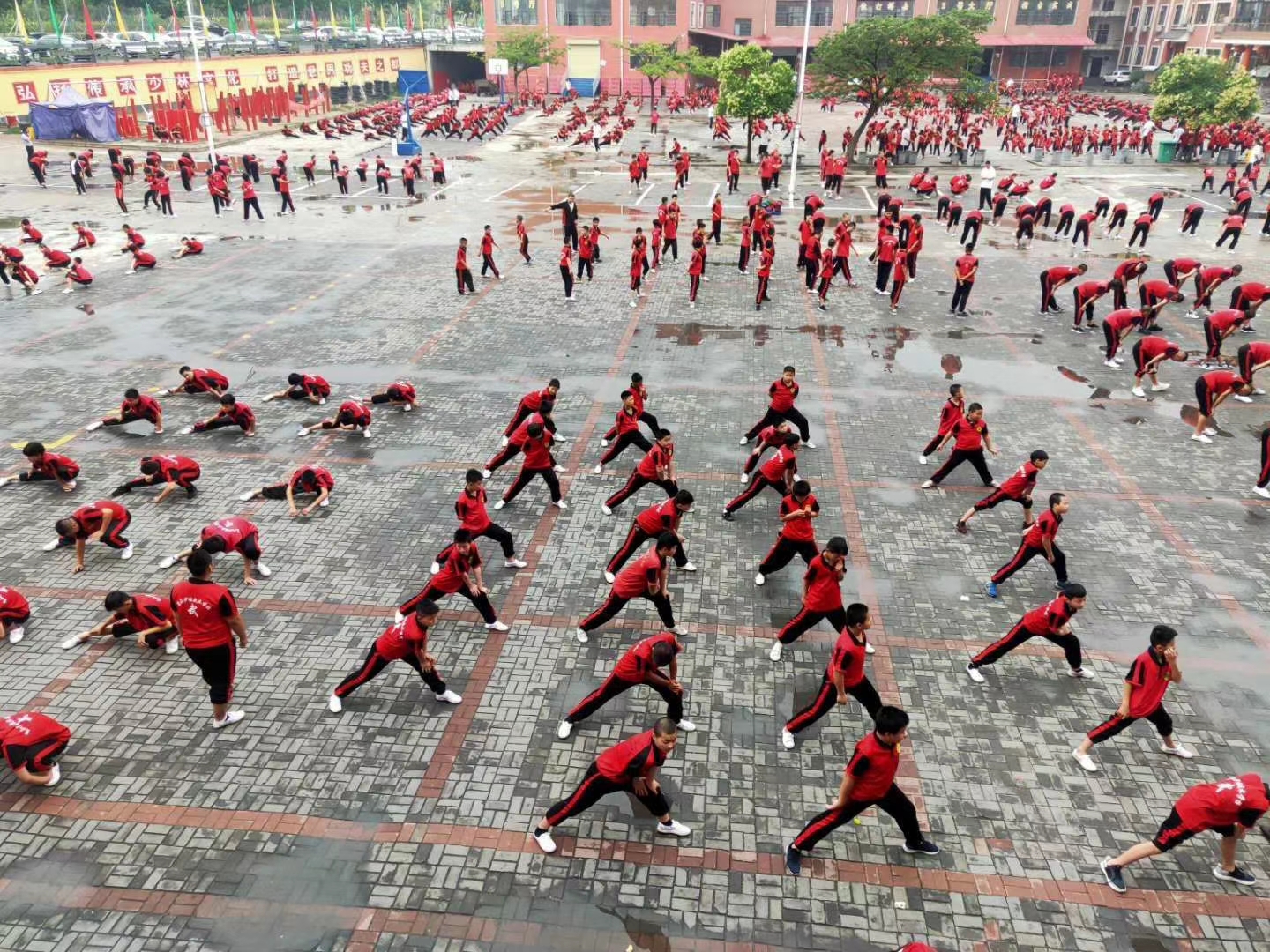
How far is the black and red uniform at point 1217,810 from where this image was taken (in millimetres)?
5039

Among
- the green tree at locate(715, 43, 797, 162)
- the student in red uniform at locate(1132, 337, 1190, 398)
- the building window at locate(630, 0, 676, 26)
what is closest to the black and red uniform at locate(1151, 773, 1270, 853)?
the student in red uniform at locate(1132, 337, 1190, 398)

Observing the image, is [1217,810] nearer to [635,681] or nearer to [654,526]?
[635,681]

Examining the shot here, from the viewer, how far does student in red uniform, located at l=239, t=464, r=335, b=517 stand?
32.4 feet

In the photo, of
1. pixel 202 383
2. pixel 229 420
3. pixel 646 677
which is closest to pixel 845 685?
pixel 646 677

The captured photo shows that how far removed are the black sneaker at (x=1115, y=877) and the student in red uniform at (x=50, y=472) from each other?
11827 millimetres

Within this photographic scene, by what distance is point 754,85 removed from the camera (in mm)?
31859

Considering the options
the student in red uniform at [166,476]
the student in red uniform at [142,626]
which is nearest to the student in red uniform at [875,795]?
the student in red uniform at [142,626]

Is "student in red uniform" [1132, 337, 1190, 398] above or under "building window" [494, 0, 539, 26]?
under

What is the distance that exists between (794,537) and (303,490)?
621 centimetres

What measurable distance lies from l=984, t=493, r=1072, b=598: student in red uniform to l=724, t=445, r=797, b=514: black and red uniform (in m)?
2.46

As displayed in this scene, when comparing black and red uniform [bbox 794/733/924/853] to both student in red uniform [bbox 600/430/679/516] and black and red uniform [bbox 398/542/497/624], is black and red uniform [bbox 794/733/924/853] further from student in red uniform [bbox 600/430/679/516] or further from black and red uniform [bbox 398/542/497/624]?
student in red uniform [bbox 600/430/679/516]

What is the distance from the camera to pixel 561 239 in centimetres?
2308

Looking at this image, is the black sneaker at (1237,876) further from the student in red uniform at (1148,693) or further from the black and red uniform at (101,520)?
the black and red uniform at (101,520)

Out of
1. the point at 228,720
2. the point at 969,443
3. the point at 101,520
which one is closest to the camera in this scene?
the point at 228,720
